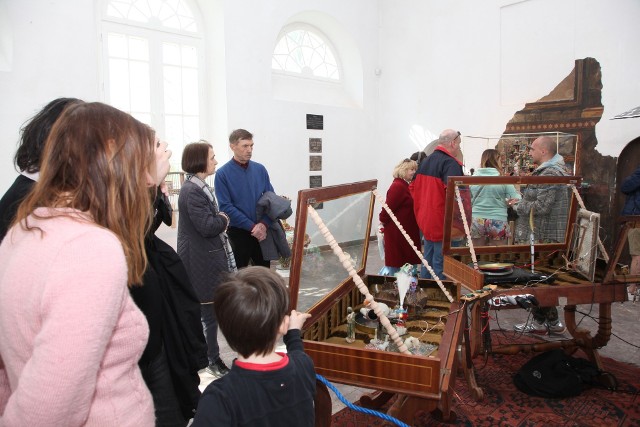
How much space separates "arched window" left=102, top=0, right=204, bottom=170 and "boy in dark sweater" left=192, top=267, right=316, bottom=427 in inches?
231

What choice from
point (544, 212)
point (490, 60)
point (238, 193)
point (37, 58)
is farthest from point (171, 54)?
point (544, 212)

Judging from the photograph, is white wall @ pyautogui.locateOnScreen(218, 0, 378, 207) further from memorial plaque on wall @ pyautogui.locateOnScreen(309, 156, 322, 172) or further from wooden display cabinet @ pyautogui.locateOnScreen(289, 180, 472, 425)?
wooden display cabinet @ pyautogui.locateOnScreen(289, 180, 472, 425)

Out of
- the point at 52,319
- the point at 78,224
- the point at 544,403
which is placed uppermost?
the point at 78,224

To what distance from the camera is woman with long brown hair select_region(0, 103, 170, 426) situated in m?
0.87

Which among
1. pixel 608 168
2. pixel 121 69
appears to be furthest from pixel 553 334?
pixel 121 69

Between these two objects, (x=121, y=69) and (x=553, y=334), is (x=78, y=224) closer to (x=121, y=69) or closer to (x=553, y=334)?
(x=553, y=334)

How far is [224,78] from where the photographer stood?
7125 millimetres

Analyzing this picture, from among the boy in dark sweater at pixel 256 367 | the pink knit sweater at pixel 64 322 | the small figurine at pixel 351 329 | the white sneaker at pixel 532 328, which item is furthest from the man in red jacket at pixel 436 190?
the pink knit sweater at pixel 64 322

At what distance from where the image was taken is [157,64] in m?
6.77

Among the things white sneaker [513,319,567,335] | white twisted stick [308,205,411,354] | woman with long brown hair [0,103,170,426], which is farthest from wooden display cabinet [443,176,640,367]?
woman with long brown hair [0,103,170,426]

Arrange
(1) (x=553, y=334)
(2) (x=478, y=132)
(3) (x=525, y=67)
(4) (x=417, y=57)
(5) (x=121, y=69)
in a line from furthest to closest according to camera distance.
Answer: (4) (x=417, y=57) < (2) (x=478, y=132) < (3) (x=525, y=67) < (5) (x=121, y=69) < (1) (x=553, y=334)

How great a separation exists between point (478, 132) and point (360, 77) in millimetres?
2754

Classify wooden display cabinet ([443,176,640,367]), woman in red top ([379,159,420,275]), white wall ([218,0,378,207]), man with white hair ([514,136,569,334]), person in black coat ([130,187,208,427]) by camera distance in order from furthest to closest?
white wall ([218,0,378,207]) → woman in red top ([379,159,420,275]) → man with white hair ([514,136,569,334]) → wooden display cabinet ([443,176,640,367]) → person in black coat ([130,187,208,427])

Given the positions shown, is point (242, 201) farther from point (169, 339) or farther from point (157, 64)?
point (157, 64)
